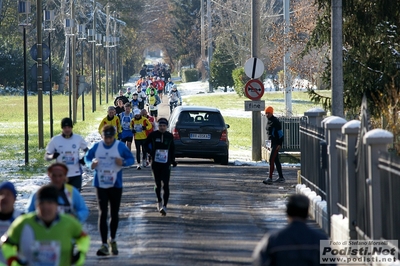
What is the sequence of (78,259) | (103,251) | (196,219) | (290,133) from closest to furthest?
(78,259), (103,251), (196,219), (290,133)

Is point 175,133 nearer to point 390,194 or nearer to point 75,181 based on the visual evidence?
point 75,181

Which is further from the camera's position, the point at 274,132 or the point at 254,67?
the point at 254,67

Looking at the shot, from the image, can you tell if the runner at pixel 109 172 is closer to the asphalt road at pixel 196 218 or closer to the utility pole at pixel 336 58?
the asphalt road at pixel 196 218

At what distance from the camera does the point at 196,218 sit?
1567 cm

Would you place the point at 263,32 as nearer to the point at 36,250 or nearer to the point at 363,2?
the point at 363,2

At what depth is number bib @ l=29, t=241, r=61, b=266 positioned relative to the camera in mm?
6928

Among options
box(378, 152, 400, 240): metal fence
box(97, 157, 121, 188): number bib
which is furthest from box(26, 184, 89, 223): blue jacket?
box(97, 157, 121, 188): number bib

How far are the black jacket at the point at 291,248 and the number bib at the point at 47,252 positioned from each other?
1513 mm

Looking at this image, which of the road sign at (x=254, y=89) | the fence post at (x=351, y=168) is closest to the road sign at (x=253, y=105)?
the road sign at (x=254, y=89)

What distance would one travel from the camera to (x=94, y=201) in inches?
710

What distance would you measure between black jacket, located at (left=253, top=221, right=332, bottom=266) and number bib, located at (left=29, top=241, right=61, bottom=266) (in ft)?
4.96

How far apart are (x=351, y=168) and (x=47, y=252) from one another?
243 inches

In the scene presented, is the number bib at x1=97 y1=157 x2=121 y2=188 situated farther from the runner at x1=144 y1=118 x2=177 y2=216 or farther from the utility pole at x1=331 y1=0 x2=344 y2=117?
the utility pole at x1=331 y1=0 x2=344 y2=117

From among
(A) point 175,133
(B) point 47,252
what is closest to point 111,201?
(B) point 47,252
